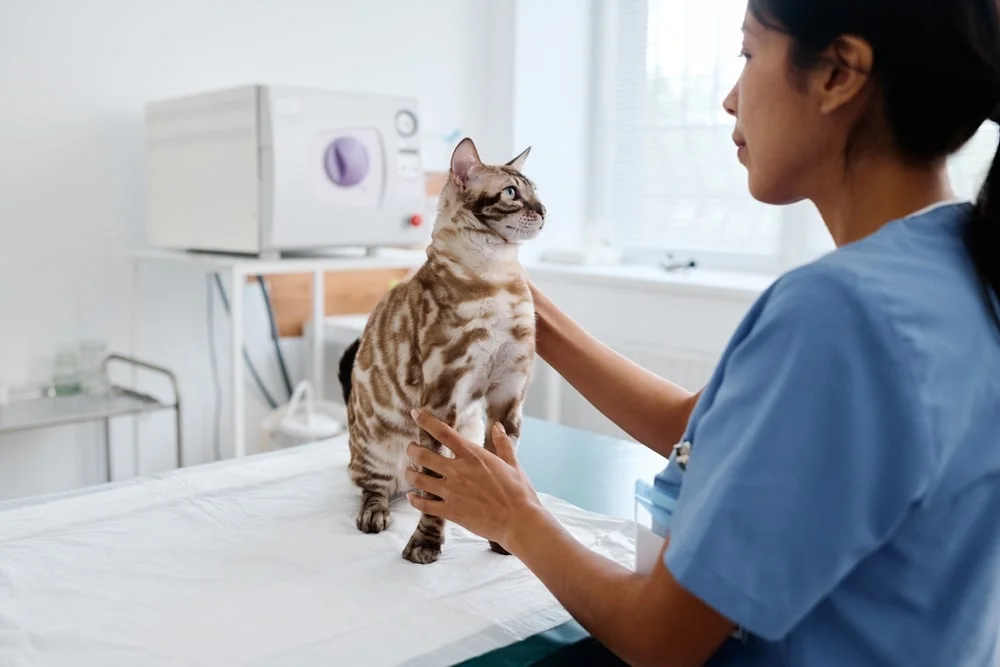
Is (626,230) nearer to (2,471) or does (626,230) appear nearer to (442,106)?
(442,106)

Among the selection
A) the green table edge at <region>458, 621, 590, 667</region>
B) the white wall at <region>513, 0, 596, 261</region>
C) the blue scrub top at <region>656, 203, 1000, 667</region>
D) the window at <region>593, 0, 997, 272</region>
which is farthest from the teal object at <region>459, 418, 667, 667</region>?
the white wall at <region>513, 0, 596, 261</region>

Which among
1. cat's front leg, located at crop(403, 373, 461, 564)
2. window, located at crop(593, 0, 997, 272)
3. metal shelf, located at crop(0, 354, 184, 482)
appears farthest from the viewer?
window, located at crop(593, 0, 997, 272)

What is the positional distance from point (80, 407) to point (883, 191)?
1.88 m

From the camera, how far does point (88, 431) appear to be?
2.28m

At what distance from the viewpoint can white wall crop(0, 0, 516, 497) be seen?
2.12 m

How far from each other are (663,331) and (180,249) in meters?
1.39

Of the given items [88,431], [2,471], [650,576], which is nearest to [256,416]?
[88,431]

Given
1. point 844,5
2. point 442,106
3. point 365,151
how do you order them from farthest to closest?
1. point 442,106
2. point 365,151
3. point 844,5

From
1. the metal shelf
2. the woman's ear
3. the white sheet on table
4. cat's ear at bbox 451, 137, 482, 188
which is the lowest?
the metal shelf

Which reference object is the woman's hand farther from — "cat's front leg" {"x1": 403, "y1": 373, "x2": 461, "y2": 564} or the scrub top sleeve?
the scrub top sleeve

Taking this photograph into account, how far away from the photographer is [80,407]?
78.9 inches

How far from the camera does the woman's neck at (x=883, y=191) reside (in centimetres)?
68

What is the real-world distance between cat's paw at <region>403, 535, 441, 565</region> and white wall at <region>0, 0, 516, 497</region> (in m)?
1.64

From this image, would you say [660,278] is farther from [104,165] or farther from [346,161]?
[104,165]
